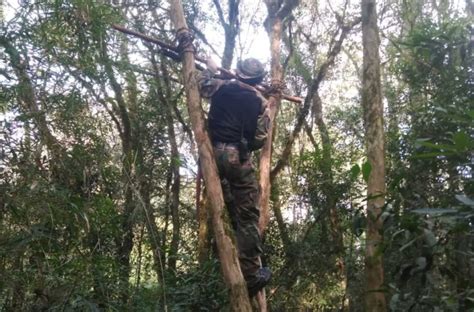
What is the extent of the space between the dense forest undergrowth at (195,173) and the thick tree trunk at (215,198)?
2.3 inches

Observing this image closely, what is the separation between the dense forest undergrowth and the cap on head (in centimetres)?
54

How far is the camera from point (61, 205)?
296 cm

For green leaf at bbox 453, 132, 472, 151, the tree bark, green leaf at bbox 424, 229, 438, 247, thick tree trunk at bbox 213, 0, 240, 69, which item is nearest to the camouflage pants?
the tree bark

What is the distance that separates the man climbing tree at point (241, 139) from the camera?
3617mm

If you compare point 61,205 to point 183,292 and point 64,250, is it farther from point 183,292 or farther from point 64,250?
point 183,292

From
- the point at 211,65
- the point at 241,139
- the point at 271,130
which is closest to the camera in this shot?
the point at 211,65

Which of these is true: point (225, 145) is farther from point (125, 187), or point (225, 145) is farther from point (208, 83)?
point (125, 187)

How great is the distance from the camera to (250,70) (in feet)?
13.1

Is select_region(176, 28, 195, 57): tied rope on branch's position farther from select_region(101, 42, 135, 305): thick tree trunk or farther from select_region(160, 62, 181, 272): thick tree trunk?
select_region(160, 62, 181, 272): thick tree trunk

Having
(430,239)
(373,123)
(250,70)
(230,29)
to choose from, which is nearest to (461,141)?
(430,239)

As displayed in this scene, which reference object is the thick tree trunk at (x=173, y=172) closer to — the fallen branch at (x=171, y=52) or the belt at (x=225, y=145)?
the fallen branch at (x=171, y=52)

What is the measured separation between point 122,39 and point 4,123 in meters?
2.87

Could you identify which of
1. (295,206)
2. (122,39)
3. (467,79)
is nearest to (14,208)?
(122,39)

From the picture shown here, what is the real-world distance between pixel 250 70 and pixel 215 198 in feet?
4.98
